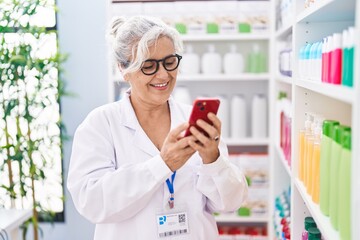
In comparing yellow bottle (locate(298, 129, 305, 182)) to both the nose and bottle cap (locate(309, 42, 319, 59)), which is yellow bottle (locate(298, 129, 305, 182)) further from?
the nose

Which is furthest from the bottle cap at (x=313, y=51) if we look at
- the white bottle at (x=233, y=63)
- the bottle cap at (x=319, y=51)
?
the white bottle at (x=233, y=63)

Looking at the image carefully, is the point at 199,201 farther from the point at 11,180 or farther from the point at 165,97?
the point at 11,180

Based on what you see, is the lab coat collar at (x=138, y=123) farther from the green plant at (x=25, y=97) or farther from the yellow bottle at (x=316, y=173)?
the green plant at (x=25, y=97)

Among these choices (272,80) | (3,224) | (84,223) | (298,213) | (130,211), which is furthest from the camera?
(84,223)

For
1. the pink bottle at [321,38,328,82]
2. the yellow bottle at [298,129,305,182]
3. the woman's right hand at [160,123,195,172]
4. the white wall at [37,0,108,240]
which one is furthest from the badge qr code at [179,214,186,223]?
the white wall at [37,0,108,240]

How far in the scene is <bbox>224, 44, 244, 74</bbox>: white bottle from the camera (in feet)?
12.1

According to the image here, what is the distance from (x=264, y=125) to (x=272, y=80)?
38 centimetres

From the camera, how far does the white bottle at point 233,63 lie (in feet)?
12.1

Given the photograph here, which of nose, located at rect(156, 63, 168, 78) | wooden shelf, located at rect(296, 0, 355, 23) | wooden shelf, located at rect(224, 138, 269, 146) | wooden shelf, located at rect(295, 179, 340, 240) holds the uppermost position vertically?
wooden shelf, located at rect(296, 0, 355, 23)

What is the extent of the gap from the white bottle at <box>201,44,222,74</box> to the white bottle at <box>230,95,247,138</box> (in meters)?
0.27

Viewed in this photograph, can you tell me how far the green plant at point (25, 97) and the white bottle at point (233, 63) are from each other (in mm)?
1267

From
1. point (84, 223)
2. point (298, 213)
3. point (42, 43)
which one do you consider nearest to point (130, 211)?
point (298, 213)

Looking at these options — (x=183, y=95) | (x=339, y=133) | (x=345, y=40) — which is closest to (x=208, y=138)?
(x=339, y=133)

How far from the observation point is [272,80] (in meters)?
3.61
